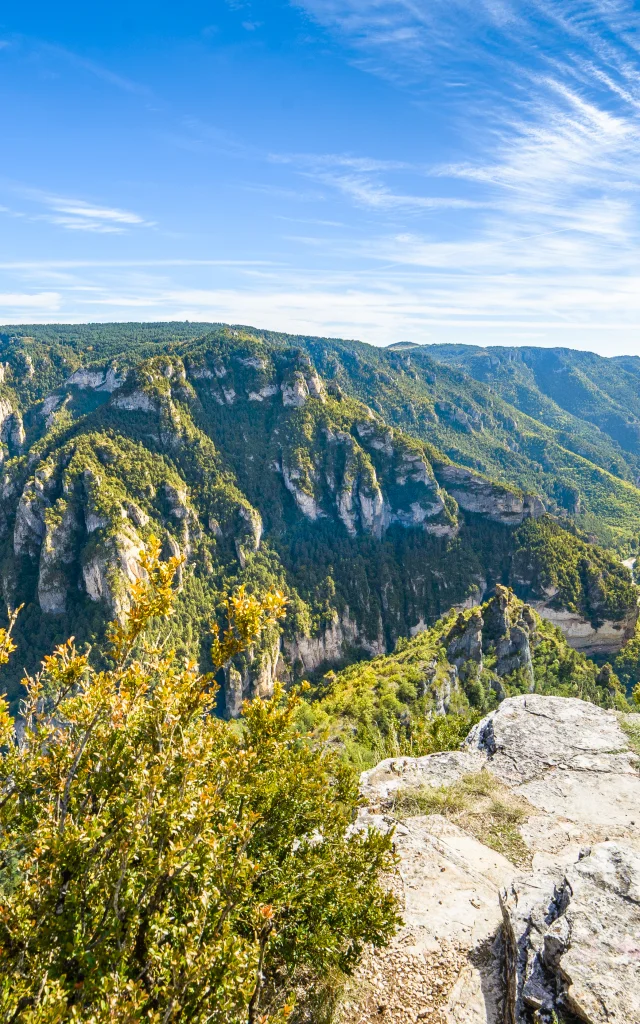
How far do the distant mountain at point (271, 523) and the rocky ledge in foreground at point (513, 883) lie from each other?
7924 cm

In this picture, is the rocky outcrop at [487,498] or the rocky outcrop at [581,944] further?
the rocky outcrop at [487,498]

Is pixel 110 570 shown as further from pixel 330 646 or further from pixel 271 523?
pixel 271 523

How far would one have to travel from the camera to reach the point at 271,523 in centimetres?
16612

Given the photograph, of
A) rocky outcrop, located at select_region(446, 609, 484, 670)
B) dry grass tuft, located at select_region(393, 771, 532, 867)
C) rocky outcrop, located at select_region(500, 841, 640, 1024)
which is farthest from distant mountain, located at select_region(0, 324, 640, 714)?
rocky outcrop, located at select_region(500, 841, 640, 1024)

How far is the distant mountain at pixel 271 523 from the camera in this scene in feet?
383

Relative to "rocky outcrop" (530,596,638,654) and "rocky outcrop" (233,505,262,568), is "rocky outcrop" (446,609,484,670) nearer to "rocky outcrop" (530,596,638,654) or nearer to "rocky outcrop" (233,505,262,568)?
"rocky outcrop" (530,596,638,654)

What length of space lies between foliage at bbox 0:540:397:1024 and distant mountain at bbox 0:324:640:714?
296 ft

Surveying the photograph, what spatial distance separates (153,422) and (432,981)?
523ft

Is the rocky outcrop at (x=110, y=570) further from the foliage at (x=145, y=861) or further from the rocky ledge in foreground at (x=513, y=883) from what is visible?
the foliage at (x=145, y=861)

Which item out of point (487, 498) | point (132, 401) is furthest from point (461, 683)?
point (132, 401)

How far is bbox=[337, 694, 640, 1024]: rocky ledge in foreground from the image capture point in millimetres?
10266

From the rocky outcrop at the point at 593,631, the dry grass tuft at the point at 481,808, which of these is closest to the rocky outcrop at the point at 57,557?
the dry grass tuft at the point at 481,808

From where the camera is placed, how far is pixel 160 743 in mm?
6812

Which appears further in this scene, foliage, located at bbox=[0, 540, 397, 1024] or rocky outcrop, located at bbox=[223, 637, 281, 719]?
rocky outcrop, located at bbox=[223, 637, 281, 719]
